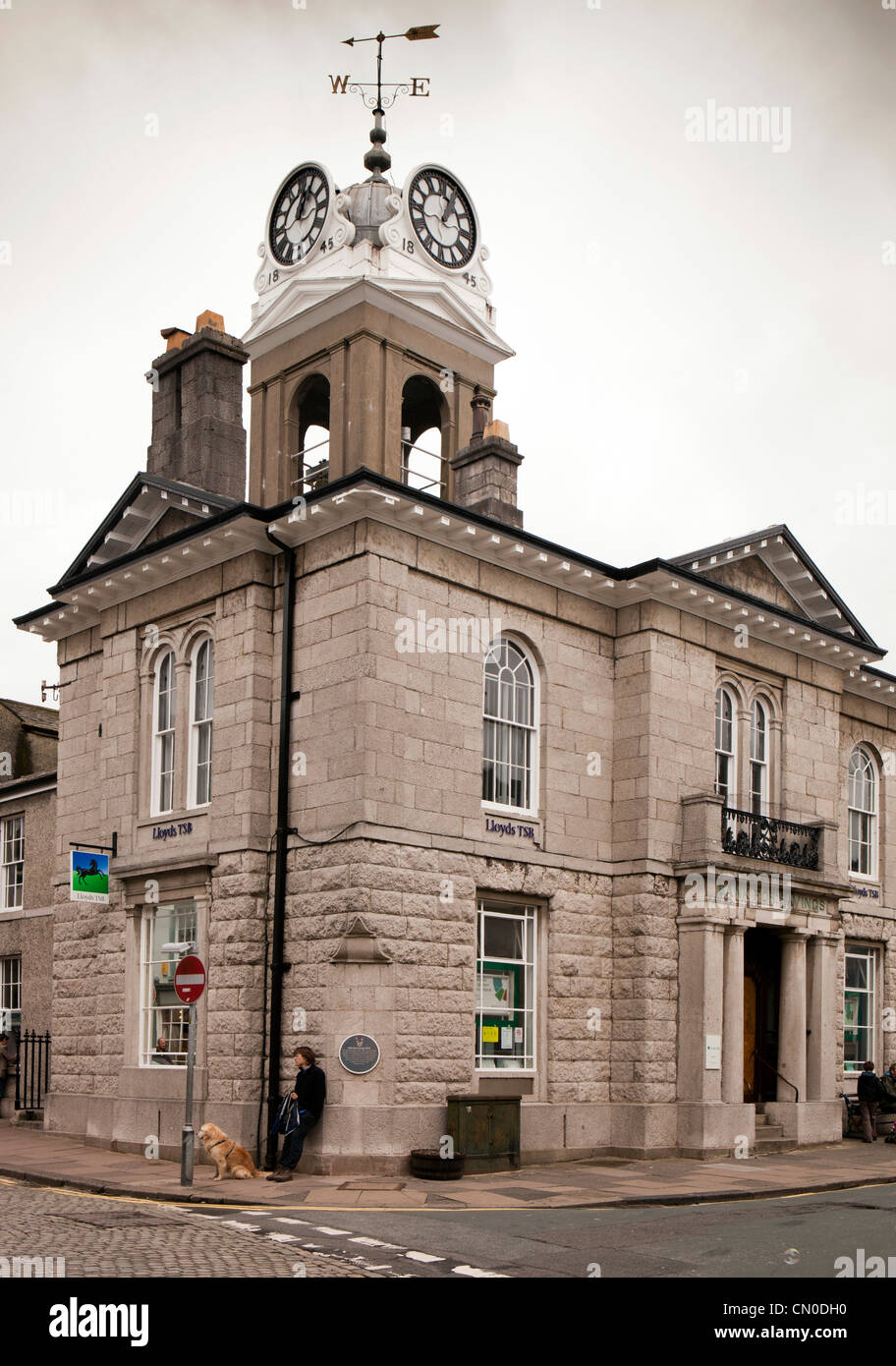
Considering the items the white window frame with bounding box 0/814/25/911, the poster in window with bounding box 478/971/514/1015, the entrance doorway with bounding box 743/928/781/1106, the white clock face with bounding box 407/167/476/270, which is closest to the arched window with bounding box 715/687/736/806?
the entrance doorway with bounding box 743/928/781/1106

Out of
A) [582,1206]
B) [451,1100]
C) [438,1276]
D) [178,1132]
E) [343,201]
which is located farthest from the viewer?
[343,201]

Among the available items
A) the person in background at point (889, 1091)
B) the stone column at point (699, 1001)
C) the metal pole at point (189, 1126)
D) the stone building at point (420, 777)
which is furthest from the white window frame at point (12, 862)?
the person in background at point (889, 1091)

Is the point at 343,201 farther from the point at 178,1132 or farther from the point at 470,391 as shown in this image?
the point at 178,1132

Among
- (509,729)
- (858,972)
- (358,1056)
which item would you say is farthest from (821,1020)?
(358,1056)

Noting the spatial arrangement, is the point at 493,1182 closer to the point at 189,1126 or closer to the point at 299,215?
the point at 189,1126

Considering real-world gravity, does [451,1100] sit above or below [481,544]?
below

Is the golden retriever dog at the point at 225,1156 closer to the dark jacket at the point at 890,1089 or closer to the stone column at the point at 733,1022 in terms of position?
the stone column at the point at 733,1022

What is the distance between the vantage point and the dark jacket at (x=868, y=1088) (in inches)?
934

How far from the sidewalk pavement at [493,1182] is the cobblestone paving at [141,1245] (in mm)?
1669

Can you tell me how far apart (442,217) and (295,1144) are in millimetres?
16894

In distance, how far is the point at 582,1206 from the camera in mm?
15180

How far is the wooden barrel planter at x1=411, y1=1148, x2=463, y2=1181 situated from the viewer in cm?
1730

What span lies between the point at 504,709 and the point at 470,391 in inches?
305

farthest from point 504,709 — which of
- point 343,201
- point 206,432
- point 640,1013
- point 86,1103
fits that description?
point 343,201
